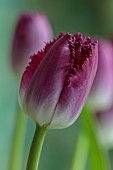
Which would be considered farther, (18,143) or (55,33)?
(55,33)

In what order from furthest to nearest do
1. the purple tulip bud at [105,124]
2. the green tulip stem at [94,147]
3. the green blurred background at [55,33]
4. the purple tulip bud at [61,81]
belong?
the green blurred background at [55,33], the purple tulip bud at [105,124], the green tulip stem at [94,147], the purple tulip bud at [61,81]

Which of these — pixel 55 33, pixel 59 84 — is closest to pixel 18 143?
pixel 59 84

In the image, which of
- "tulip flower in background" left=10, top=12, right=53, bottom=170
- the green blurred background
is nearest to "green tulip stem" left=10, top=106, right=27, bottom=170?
"tulip flower in background" left=10, top=12, right=53, bottom=170

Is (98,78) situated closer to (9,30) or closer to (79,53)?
(79,53)

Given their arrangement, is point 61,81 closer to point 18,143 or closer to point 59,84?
point 59,84

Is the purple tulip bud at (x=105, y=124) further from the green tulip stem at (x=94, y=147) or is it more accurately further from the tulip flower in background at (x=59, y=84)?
the tulip flower in background at (x=59, y=84)

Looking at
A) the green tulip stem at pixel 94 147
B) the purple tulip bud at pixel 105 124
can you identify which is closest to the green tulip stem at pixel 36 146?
the green tulip stem at pixel 94 147

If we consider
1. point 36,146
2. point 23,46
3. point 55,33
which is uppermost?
point 55,33
